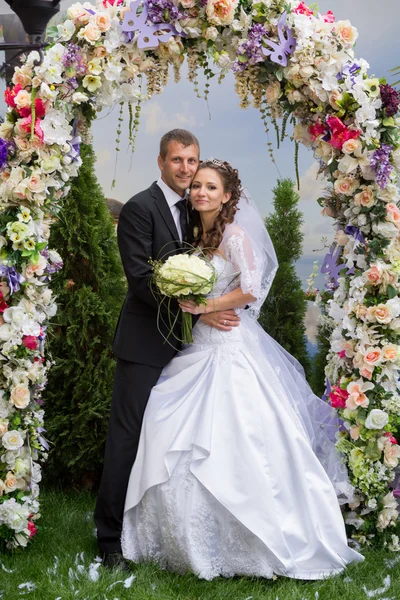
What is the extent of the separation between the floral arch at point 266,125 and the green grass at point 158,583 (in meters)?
0.20

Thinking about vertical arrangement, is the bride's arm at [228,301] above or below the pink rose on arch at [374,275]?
below

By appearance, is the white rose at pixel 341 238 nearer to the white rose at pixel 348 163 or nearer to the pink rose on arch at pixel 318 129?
the white rose at pixel 348 163

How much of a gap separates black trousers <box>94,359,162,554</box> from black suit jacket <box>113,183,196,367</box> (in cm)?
10

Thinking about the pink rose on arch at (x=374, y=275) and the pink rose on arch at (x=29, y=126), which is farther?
Result: the pink rose on arch at (x=374, y=275)

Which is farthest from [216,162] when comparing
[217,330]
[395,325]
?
[395,325]

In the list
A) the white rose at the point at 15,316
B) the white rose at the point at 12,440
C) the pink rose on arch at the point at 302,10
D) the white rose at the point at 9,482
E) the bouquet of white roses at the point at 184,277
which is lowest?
the white rose at the point at 9,482

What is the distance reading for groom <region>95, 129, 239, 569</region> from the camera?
162 inches

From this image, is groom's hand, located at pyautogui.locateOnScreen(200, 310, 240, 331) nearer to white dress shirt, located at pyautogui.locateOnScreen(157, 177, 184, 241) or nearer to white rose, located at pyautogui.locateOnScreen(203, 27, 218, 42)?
white dress shirt, located at pyautogui.locateOnScreen(157, 177, 184, 241)

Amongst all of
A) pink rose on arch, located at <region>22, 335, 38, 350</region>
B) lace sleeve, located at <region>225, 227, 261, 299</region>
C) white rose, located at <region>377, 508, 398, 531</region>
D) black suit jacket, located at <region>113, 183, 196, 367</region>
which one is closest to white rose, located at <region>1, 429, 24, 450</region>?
pink rose on arch, located at <region>22, 335, 38, 350</region>

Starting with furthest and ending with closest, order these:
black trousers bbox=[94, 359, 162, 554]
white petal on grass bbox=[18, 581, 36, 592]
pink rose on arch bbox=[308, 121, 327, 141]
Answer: pink rose on arch bbox=[308, 121, 327, 141] → black trousers bbox=[94, 359, 162, 554] → white petal on grass bbox=[18, 581, 36, 592]

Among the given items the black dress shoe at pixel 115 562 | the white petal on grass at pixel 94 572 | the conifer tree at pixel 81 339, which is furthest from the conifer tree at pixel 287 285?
the white petal on grass at pixel 94 572

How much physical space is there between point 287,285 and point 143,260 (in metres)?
2.78

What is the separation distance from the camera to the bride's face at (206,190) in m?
4.13

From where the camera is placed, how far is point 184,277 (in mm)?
3770
